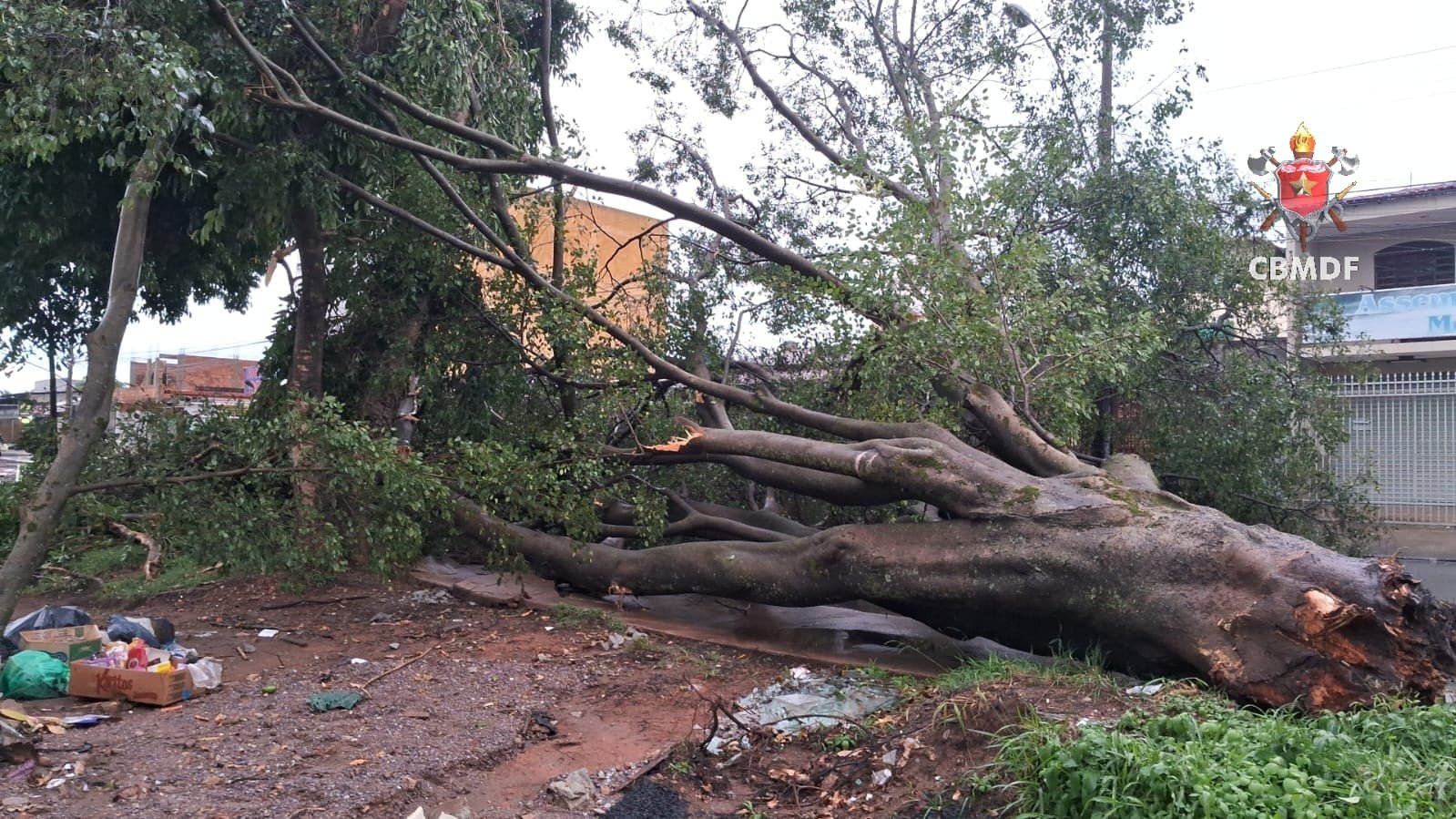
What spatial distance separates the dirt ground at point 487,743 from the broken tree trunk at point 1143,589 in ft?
2.34

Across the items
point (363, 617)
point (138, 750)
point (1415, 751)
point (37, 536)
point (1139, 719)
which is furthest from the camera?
point (363, 617)

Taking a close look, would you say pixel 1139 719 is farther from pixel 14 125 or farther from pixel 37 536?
pixel 14 125

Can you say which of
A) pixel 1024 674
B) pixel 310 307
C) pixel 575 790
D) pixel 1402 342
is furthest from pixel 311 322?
pixel 1402 342

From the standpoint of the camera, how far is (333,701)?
18.2ft

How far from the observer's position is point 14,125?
5699 millimetres

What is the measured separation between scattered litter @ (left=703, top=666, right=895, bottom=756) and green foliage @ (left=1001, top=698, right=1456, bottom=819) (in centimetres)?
159

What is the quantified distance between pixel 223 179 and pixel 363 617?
3381mm

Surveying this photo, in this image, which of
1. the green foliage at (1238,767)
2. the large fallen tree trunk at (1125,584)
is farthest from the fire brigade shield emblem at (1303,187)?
the green foliage at (1238,767)

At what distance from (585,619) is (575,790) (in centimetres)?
317

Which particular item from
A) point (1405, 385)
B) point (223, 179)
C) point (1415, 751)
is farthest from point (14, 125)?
point (1405, 385)

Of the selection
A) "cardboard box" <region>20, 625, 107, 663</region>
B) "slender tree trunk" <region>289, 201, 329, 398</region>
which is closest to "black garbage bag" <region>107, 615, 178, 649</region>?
"cardboard box" <region>20, 625, 107, 663</region>

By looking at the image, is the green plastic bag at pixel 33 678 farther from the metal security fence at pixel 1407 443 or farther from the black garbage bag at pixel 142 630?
the metal security fence at pixel 1407 443

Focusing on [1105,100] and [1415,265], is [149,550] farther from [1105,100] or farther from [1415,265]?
[1415,265]

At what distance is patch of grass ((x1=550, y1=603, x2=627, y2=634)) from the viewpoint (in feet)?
24.7
